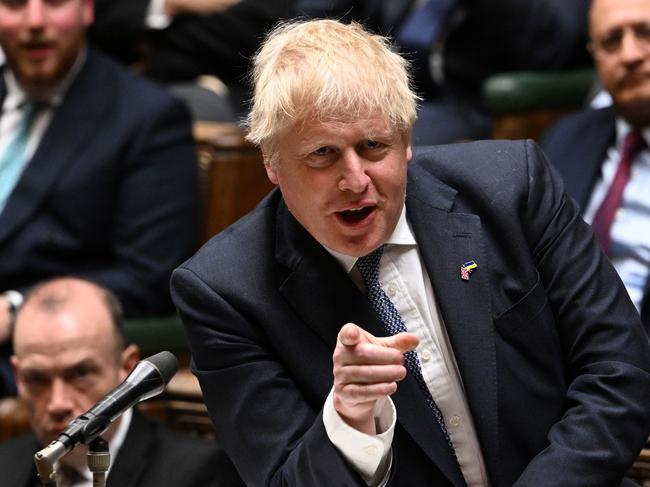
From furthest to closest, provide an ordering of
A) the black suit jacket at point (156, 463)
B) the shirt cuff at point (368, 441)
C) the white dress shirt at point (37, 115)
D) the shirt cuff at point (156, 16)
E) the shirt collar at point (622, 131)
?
1. the shirt cuff at point (156, 16)
2. the white dress shirt at point (37, 115)
3. the shirt collar at point (622, 131)
4. the black suit jacket at point (156, 463)
5. the shirt cuff at point (368, 441)

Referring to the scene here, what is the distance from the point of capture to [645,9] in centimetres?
250

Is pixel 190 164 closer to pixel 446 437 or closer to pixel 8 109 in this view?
pixel 8 109

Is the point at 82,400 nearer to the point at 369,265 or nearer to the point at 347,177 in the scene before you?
the point at 369,265

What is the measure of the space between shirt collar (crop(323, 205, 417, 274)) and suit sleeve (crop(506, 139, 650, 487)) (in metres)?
0.15

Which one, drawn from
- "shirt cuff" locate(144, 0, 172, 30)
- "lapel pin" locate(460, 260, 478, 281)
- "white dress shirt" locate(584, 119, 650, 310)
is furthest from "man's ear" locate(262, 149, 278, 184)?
"shirt cuff" locate(144, 0, 172, 30)

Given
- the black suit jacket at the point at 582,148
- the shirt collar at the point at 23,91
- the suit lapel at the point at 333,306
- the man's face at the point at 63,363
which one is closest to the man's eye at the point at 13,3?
the shirt collar at the point at 23,91

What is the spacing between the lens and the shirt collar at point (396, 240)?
171cm

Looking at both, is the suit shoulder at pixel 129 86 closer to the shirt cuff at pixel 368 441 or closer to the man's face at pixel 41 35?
the man's face at pixel 41 35

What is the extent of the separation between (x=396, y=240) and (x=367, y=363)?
0.28 meters

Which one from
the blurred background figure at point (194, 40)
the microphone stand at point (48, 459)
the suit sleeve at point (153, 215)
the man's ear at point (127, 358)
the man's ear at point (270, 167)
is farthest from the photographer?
the blurred background figure at point (194, 40)

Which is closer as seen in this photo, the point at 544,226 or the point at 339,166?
the point at 339,166

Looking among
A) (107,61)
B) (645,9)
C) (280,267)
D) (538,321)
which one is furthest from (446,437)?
(107,61)

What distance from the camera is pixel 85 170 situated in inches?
109

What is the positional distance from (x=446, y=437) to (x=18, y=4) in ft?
5.18
